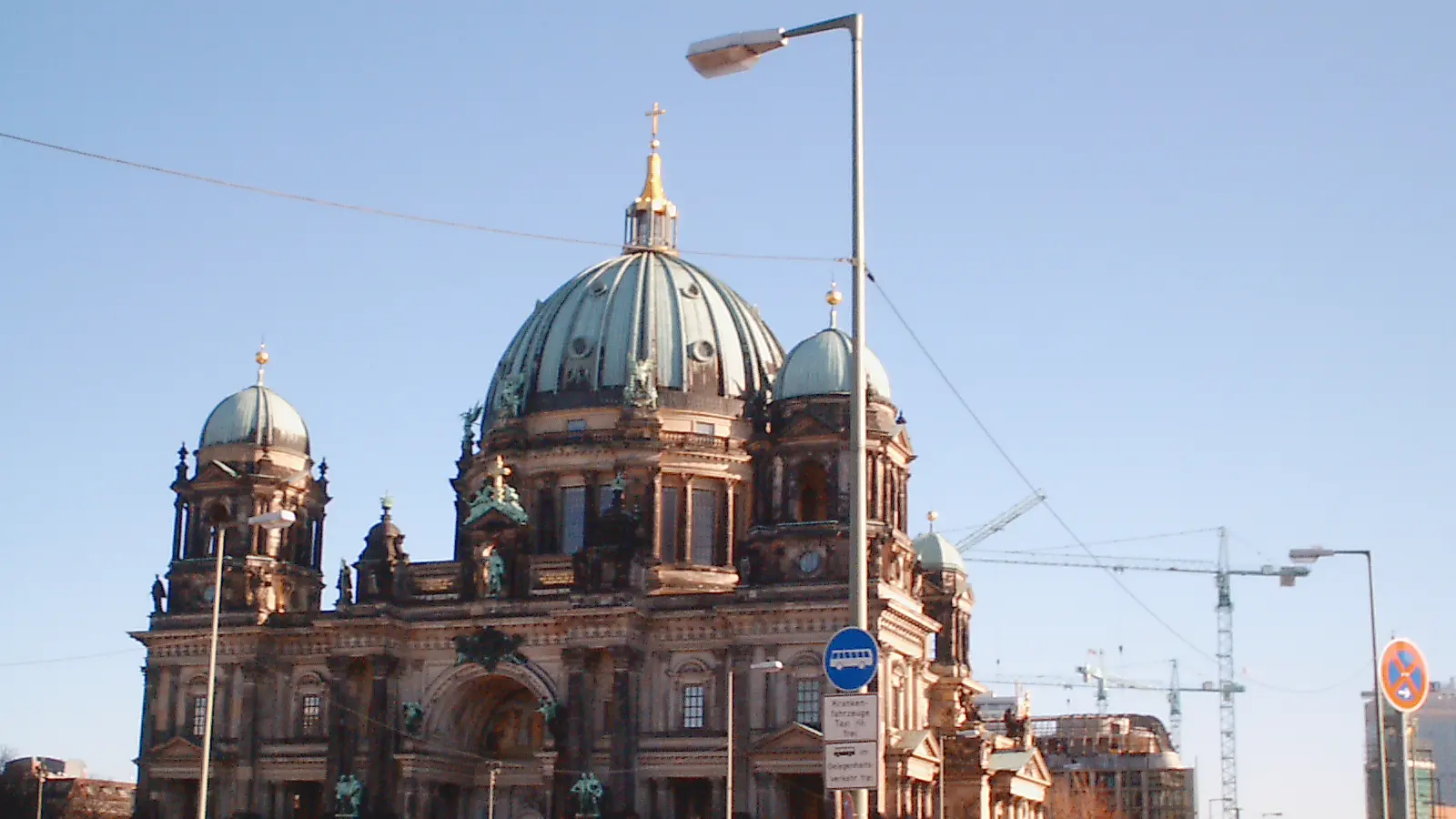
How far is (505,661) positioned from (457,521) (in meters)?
13.2

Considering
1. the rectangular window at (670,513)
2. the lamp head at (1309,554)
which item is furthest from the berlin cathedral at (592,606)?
the lamp head at (1309,554)

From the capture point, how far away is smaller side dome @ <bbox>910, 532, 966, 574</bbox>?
111m

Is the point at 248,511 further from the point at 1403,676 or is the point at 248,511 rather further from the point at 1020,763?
the point at 1403,676

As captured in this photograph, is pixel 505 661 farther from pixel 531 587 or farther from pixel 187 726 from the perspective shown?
pixel 187 726

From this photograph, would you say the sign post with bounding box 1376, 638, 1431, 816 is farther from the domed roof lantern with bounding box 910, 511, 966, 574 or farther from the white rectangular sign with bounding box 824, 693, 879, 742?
the domed roof lantern with bounding box 910, 511, 966, 574

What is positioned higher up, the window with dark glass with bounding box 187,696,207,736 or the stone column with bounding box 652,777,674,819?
the window with dark glass with bounding box 187,696,207,736

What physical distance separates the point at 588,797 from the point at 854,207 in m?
52.9

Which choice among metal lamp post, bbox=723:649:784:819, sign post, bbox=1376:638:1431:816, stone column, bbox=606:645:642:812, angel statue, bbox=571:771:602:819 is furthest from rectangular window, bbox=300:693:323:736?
sign post, bbox=1376:638:1431:816

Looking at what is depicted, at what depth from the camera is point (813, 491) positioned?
89.3 metres

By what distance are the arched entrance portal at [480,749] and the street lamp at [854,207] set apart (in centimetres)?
5448

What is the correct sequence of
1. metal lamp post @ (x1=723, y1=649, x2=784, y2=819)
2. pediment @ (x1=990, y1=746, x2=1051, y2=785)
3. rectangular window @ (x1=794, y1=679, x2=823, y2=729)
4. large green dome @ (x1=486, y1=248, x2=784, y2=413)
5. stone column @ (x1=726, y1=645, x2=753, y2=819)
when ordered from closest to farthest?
metal lamp post @ (x1=723, y1=649, x2=784, y2=819)
rectangular window @ (x1=794, y1=679, x2=823, y2=729)
stone column @ (x1=726, y1=645, x2=753, y2=819)
large green dome @ (x1=486, y1=248, x2=784, y2=413)
pediment @ (x1=990, y1=746, x2=1051, y2=785)

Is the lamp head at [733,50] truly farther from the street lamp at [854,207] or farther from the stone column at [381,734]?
the stone column at [381,734]

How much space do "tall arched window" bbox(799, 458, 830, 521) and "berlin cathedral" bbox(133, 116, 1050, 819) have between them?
17cm

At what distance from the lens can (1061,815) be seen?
15500 centimetres
